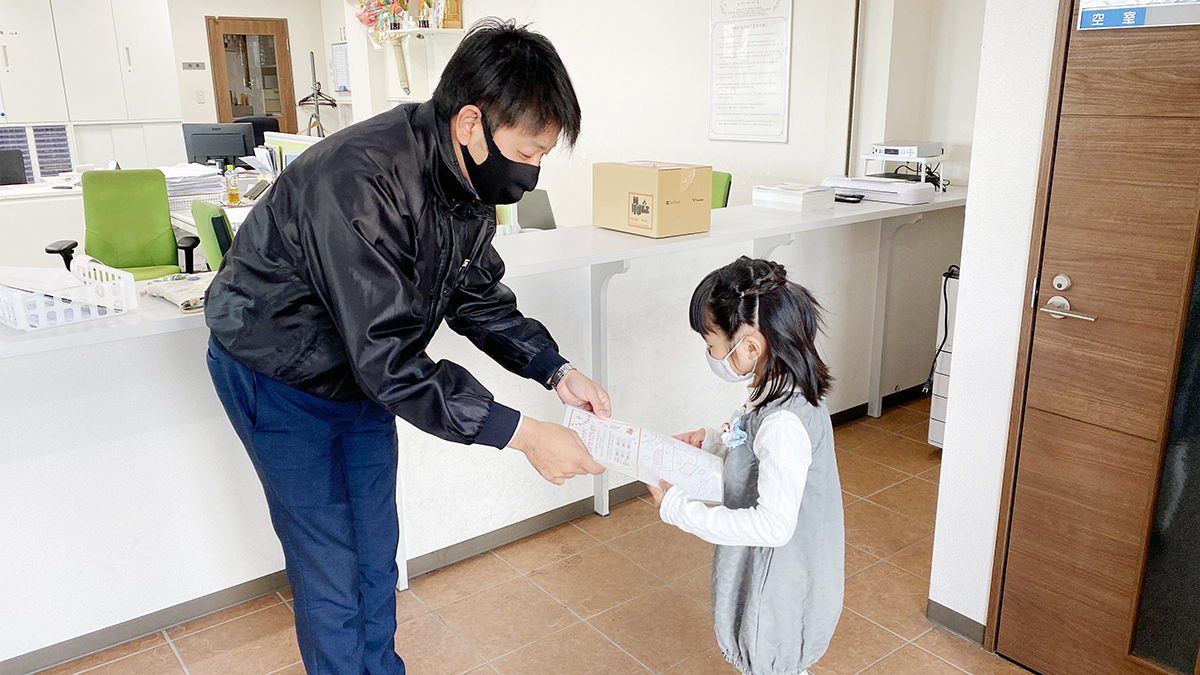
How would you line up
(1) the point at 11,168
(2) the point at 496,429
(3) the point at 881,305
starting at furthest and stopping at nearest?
(1) the point at 11,168 → (3) the point at 881,305 → (2) the point at 496,429

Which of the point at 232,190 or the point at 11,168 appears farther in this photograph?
the point at 11,168

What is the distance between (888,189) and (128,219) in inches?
140

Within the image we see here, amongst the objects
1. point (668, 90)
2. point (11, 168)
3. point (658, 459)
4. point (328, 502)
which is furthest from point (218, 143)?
point (658, 459)

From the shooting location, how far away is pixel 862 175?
371 centimetres

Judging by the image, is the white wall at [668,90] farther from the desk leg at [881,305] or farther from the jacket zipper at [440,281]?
the jacket zipper at [440,281]

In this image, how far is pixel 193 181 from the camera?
4.70m

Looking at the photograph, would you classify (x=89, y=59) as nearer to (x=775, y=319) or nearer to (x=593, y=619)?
(x=593, y=619)

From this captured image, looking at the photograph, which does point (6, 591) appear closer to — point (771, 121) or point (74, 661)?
point (74, 661)

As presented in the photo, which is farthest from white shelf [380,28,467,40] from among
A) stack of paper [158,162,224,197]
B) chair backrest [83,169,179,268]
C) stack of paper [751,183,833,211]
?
stack of paper [751,183,833,211]

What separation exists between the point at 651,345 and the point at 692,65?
235cm

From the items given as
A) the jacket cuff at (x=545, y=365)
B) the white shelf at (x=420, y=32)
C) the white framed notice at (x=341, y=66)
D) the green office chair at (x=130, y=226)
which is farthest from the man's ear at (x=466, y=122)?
the white framed notice at (x=341, y=66)

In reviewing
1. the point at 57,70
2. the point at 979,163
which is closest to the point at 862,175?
the point at 979,163

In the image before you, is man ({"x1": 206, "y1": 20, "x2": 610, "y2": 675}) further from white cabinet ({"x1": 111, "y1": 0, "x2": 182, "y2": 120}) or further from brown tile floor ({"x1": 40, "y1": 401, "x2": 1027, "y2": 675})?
white cabinet ({"x1": 111, "y1": 0, "x2": 182, "y2": 120})

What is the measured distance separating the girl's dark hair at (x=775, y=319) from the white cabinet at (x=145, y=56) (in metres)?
7.02
